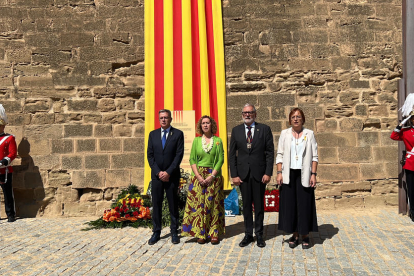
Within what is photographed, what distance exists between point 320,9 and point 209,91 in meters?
2.49

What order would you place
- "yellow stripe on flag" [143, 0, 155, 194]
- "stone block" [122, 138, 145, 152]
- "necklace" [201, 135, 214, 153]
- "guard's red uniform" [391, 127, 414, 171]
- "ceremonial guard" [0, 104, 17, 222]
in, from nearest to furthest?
"necklace" [201, 135, 214, 153]
"guard's red uniform" [391, 127, 414, 171]
"ceremonial guard" [0, 104, 17, 222]
"yellow stripe on flag" [143, 0, 155, 194]
"stone block" [122, 138, 145, 152]

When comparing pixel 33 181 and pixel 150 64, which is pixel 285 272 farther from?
pixel 33 181

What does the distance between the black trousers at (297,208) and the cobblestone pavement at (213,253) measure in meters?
0.24

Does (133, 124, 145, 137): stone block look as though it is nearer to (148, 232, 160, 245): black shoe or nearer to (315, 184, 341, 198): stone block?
(148, 232, 160, 245): black shoe

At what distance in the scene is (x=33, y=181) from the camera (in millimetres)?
6762

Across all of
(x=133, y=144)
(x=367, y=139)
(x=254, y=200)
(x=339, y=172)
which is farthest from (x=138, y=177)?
(x=367, y=139)

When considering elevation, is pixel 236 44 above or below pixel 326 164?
above

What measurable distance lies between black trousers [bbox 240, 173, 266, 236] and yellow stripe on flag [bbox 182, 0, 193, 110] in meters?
2.46

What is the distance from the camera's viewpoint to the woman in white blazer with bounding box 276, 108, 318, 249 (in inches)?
177

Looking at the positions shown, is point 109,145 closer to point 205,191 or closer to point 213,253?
point 205,191

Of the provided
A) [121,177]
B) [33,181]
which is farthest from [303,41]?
[33,181]

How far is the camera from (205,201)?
4.77m

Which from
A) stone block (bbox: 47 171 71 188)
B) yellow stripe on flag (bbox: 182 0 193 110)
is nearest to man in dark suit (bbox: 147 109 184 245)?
yellow stripe on flag (bbox: 182 0 193 110)

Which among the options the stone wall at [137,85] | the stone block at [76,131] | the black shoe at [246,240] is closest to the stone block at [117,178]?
the stone wall at [137,85]
